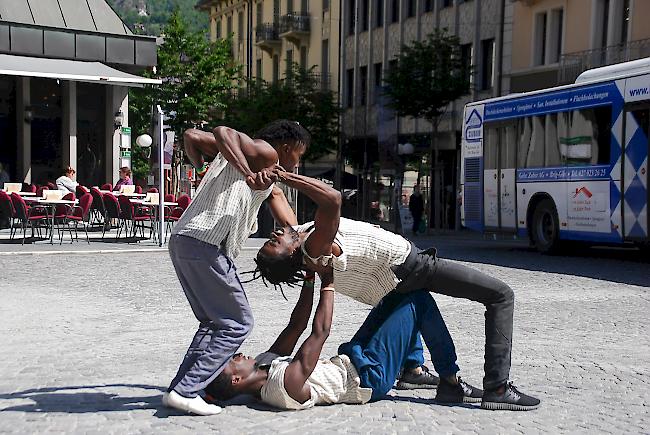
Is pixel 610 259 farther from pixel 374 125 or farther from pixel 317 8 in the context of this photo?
pixel 317 8

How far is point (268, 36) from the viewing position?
52594 millimetres

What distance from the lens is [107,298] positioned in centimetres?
1105

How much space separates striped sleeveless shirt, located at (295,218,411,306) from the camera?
524cm

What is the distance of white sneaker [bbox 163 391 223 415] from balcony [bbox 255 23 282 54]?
47994 millimetres

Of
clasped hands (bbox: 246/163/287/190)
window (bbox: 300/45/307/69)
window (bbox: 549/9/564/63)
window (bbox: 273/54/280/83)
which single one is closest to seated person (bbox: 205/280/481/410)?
clasped hands (bbox: 246/163/287/190)

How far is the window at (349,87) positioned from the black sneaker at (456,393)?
4003 cm

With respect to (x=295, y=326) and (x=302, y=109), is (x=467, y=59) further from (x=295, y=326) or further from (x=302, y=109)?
(x=295, y=326)

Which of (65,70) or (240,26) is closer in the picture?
(65,70)

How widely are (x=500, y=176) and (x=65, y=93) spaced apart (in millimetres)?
13632

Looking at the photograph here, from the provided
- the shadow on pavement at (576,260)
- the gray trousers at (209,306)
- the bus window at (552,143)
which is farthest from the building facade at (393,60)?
the gray trousers at (209,306)

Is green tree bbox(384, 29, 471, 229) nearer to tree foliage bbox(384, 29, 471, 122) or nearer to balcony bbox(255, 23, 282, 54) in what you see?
tree foliage bbox(384, 29, 471, 122)

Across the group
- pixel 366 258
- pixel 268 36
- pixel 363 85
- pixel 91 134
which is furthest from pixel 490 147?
pixel 268 36

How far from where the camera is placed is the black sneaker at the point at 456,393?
5.68 meters

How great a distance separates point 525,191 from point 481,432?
15.3 metres
